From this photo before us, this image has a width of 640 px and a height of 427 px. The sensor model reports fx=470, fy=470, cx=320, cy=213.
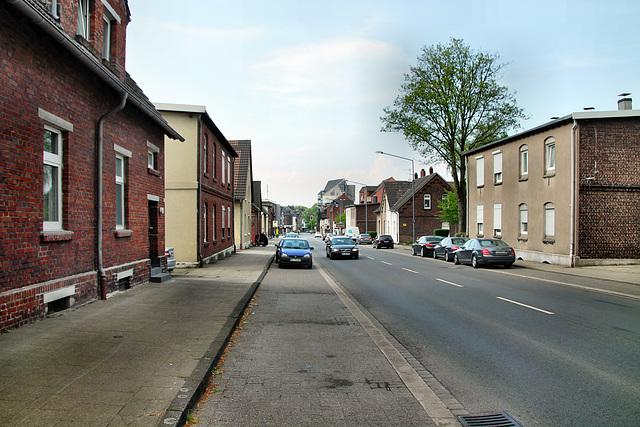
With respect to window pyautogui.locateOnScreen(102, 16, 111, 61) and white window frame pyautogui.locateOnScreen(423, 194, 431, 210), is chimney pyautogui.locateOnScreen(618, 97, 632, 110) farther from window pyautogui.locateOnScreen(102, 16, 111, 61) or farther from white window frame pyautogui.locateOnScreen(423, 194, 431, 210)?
white window frame pyautogui.locateOnScreen(423, 194, 431, 210)

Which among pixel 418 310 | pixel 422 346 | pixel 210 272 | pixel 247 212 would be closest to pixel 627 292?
pixel 418 310

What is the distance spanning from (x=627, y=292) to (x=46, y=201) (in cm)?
1433

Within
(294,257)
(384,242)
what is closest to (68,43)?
(294,257)

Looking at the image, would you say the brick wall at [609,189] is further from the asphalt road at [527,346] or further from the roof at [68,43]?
the roof at [68,43]

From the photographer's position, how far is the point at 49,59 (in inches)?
304

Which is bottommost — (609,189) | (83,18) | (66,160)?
(66,160)

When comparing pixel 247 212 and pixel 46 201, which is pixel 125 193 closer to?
pixel 46 201

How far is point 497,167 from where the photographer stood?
1155 inches

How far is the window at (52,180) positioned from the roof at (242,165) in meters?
27.9

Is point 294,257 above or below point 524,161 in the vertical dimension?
below

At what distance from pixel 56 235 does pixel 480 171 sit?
28570 mm

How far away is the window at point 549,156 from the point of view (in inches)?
912

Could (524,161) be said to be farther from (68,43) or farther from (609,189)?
(68,43)

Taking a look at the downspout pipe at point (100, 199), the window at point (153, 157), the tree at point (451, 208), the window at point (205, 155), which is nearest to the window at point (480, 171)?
the tree at point (451, 208)
